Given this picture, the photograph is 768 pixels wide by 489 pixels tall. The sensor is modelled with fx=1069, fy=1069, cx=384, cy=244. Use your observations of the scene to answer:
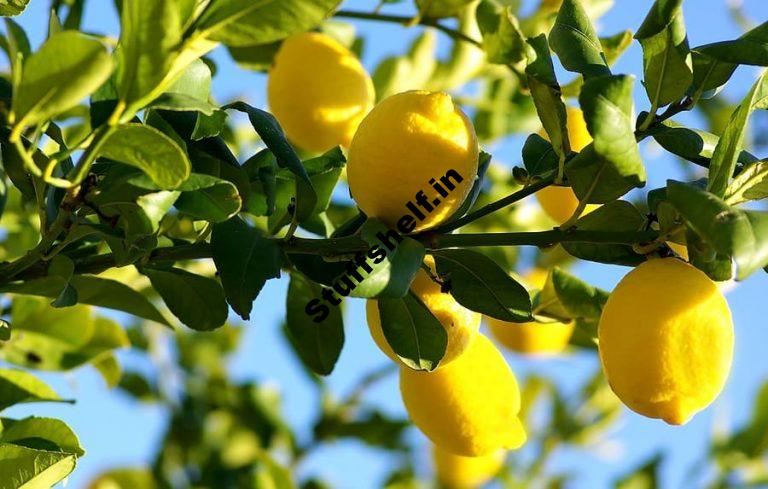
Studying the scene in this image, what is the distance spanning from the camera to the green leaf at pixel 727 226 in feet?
3.06

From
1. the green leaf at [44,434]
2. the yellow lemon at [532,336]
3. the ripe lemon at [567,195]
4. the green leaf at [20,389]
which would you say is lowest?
the yellow lemon at [532,336]

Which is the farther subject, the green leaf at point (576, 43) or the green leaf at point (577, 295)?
the green leaf at point (577, 295)

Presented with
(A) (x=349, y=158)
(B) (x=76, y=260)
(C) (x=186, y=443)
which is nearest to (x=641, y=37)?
(A) (x=349, y=158)

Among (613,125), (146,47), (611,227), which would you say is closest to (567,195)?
(611,227)

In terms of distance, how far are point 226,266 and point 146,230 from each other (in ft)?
0.31

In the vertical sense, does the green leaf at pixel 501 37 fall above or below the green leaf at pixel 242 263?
above

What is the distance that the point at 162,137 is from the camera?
96cm

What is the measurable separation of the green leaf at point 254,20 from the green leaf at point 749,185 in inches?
19.4

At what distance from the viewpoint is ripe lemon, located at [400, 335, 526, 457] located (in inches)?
55.2

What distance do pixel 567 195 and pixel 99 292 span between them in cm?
65

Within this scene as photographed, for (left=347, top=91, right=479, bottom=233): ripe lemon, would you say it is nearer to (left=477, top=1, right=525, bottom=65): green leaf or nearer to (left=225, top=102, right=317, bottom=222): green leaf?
(left=225, top=102, right=317, bottom=222): green leaf

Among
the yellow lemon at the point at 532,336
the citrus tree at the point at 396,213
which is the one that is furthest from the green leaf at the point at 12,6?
the yellow lemon at the point at 532,336

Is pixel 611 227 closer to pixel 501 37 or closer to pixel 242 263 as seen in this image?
pixel 242 263

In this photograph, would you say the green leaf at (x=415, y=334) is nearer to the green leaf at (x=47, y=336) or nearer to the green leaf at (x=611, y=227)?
the green leaf at (x=611, y=227)
